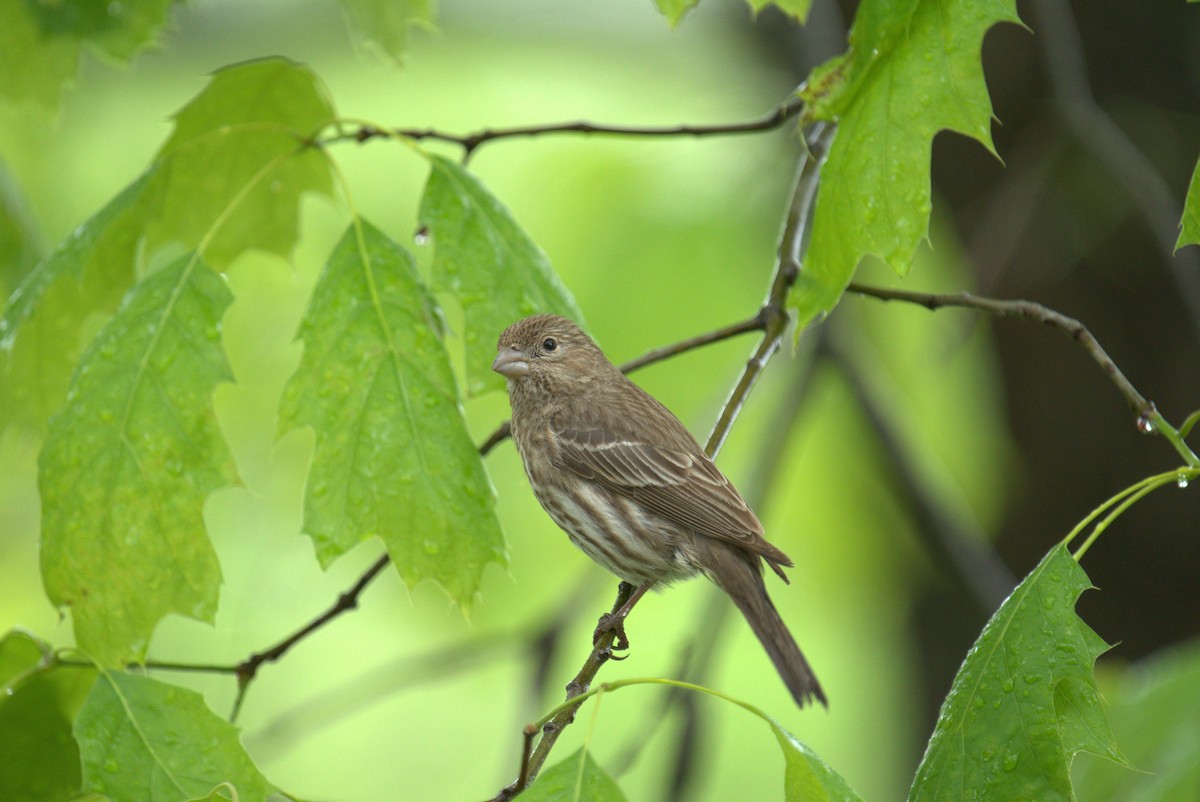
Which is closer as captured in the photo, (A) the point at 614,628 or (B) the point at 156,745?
(B) the point at 156,745

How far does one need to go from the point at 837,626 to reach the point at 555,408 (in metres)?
5.90

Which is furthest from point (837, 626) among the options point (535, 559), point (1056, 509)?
point (1056, 509)

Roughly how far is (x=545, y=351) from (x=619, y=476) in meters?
0.48

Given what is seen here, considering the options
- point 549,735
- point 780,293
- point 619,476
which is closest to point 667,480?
point 619,476

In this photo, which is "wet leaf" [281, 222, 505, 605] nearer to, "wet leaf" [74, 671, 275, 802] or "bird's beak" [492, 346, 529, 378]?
"wet leaf" [74, 671, 275, 802]

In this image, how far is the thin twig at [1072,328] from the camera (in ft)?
9.30

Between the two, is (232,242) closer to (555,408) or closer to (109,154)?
(555,408)

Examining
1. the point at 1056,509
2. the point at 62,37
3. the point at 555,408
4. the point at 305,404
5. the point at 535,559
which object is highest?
the point at 62,37

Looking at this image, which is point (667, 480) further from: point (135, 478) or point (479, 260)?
point (135, 478)

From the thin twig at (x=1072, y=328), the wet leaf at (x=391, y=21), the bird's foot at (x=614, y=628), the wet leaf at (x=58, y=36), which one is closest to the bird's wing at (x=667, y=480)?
the bird's foot at (x=614, y=628)

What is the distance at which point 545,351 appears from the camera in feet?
13.3

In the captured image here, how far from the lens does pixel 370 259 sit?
3.25 metres

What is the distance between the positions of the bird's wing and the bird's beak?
0.25 meters

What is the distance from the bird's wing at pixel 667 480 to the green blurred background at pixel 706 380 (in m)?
1.15
